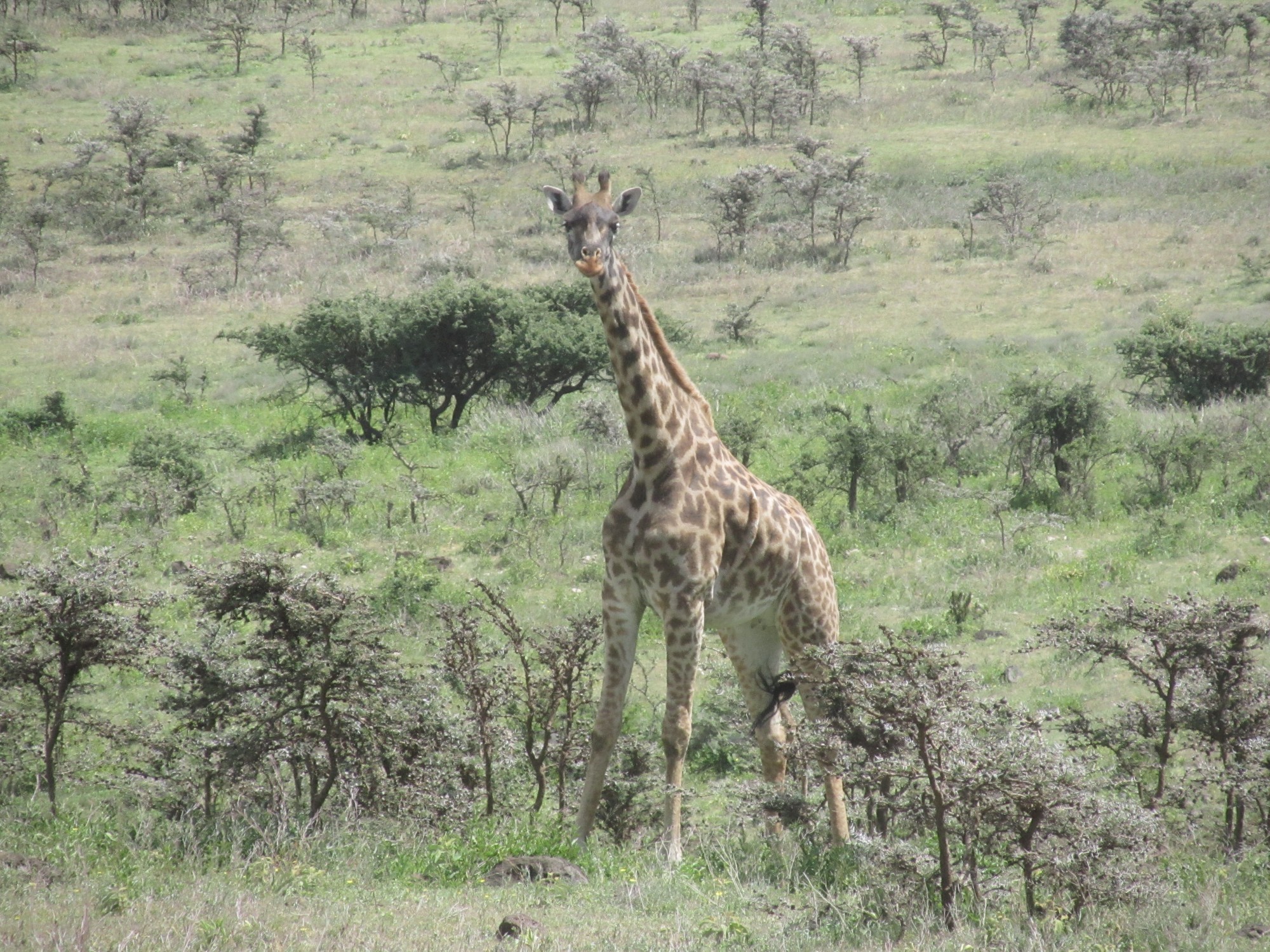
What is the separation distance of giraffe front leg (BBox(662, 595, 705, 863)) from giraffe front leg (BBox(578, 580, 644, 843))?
214 mm

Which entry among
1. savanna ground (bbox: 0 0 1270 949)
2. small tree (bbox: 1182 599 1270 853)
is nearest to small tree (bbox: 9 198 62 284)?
savanna ground (bbox: 0 0 1270 949)

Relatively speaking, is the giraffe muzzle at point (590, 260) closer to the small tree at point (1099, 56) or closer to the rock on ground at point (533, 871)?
the rock on ground at point (533, 871)

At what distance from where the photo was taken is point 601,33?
63906 mm

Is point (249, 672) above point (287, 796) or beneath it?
above

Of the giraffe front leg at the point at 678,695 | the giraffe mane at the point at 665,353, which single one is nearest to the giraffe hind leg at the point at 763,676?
the giraffe front leg at the point at 678,695

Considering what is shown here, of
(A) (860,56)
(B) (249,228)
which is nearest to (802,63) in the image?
(A) (860,56)

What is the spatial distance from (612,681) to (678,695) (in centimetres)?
40

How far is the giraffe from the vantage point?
632 cm

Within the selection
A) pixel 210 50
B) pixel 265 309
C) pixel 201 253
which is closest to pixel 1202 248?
pixel 265 309

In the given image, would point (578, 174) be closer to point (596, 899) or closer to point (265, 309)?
point (596, 899)

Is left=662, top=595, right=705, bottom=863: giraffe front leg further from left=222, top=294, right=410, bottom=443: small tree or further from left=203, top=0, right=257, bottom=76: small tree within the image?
left=203, top=0, right=257, bottom=76: small tree

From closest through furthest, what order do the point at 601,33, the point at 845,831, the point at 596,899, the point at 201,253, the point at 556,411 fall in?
1. the point at 596,899
2. the point at 845,831
3. the point at 556,411
4. the point at 201,253
5. the point at 601,33

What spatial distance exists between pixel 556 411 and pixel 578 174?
621 inches

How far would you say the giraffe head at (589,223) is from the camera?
239 inches
